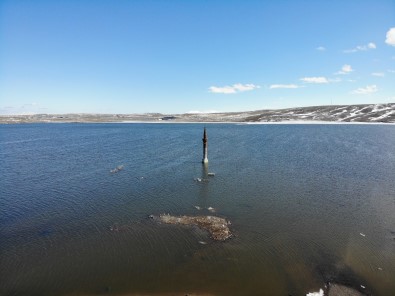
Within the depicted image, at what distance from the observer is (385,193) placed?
29.2 meters

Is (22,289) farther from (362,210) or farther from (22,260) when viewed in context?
(362,210)

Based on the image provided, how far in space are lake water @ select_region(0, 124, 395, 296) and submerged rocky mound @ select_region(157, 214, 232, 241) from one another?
71 cm

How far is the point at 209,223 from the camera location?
21.7 metres

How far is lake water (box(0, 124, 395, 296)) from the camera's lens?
14.9 m

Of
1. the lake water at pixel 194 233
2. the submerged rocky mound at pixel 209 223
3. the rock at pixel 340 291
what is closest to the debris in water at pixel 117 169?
the lake water at pixel 194 233

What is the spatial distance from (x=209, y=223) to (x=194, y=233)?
199cm

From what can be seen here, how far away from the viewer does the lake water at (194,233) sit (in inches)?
587

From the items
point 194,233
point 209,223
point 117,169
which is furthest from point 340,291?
point 117,169

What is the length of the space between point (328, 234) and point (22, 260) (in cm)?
2056

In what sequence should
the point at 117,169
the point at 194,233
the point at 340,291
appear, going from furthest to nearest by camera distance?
the point at 117,169 < the point at 194,233 < the point at 340,291

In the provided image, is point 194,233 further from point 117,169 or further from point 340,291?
point 117,169

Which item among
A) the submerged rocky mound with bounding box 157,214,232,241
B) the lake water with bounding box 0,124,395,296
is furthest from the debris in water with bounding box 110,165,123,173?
the submerged rocky mound with bounding box 157,214,232,241

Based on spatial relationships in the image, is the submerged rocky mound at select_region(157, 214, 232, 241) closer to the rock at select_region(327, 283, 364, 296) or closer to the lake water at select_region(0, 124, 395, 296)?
the lake water at select_region(0, 124, 395, 296)

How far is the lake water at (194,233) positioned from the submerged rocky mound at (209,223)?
71 cm
